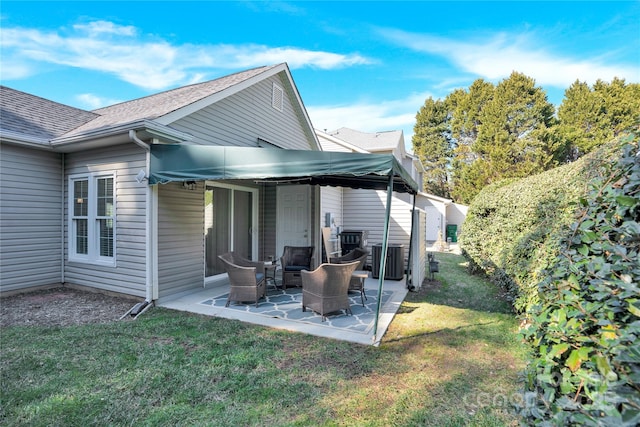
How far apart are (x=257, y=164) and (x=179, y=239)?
2.55 metres

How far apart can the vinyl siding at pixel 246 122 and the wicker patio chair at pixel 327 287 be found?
3.65 metres

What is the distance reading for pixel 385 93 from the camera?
16.2m

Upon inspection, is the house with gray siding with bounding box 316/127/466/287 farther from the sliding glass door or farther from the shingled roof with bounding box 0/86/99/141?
the shingled roof with bounding box 0/86/99/141

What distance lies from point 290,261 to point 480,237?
17.3 ft

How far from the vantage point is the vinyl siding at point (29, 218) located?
5785 millimetres

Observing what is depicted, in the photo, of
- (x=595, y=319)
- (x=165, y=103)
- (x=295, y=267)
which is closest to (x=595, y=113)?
(x=295, y=267)

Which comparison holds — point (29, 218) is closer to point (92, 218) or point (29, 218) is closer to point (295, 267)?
point (92, 218)

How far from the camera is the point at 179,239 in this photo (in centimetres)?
582

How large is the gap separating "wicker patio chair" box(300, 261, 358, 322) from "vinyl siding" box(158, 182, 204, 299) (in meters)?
2.64

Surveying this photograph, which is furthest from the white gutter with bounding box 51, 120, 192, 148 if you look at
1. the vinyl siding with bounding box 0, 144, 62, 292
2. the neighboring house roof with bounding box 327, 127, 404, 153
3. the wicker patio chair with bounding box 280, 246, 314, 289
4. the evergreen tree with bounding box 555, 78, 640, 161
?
the evergreen tree with bounding box 555, 78, 640, 161

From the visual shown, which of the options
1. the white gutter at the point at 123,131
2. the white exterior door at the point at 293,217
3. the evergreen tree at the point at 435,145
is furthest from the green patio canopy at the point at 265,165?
the evergreen tree at the point at 435,145

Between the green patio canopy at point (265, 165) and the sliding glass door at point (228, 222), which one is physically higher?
the green patio canopy at point (265, 165)

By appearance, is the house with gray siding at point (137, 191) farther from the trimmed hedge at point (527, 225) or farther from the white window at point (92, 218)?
the trimmed hedge at point (527, 225)

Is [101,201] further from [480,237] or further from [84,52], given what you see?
[480,237]
